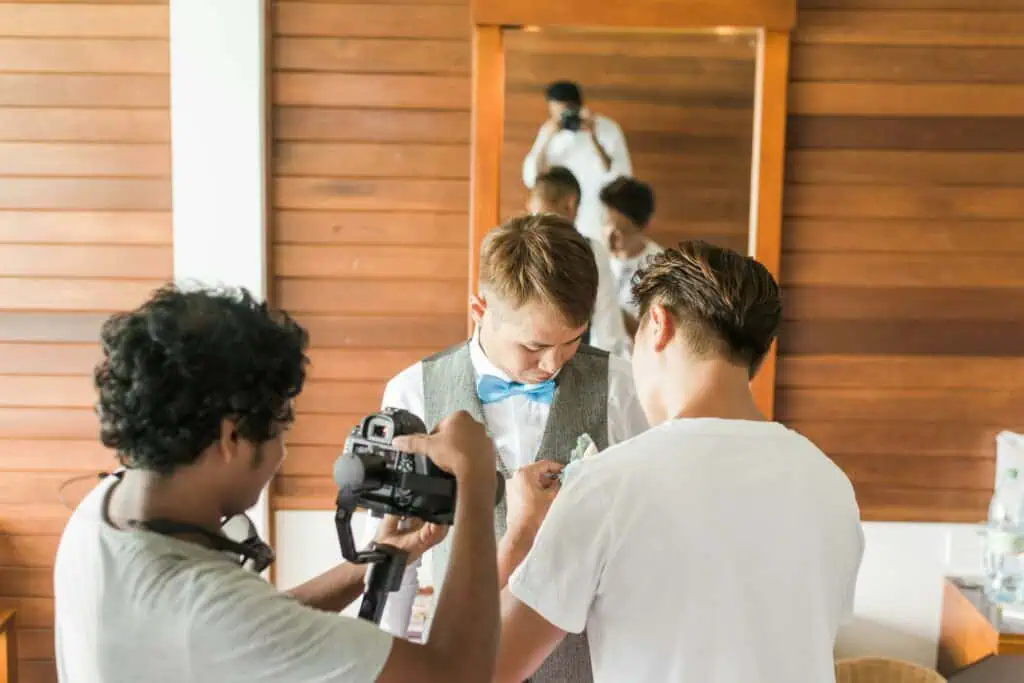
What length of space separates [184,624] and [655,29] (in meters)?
2.10

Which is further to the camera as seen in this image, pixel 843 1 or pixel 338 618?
pixel 843 1

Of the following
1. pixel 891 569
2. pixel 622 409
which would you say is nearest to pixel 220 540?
pixel 622 409

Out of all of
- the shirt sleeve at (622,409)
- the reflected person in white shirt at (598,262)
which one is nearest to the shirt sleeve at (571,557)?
the shirt sleeve at (622,409)

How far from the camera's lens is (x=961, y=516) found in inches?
106

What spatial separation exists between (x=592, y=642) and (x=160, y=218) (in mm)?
1987

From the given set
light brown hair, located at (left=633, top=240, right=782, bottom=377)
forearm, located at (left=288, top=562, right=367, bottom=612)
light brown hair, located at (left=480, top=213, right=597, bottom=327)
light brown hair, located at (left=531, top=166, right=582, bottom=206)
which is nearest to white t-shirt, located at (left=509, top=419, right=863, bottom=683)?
light brown hair, located at (left=633, top=240, right=782, bottom=377)

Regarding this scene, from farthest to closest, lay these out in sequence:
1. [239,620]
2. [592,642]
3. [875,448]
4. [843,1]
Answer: [875,448]
[843,1]
[592,642]
[239,620]

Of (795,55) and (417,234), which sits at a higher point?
(795,55)

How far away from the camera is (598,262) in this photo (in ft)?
8.12

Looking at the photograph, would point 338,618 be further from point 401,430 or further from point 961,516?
point 961,516

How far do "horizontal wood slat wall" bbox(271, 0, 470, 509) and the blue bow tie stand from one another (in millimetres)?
1023

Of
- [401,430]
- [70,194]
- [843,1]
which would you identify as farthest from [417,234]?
[401,430]

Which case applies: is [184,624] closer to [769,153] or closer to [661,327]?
[661,327]

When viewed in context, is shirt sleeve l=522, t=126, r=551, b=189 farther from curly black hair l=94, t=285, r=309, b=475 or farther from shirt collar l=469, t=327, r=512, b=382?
curly black hair l=94, t=285, r=309, b=475
